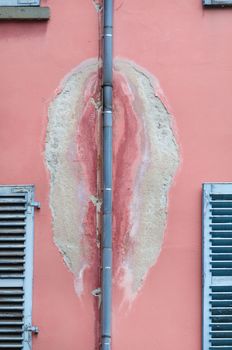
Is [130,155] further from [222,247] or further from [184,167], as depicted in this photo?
[222,247]

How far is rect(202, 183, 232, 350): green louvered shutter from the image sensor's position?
4023 millimetres

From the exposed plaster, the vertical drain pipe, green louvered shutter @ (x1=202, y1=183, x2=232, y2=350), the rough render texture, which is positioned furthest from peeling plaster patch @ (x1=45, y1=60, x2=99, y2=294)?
green louvered shutter @ (x1=202, y1=183, x2=232, y2=350)

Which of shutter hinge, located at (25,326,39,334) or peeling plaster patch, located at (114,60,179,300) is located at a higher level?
peeling plaster patch, located at (114,60,179,300)

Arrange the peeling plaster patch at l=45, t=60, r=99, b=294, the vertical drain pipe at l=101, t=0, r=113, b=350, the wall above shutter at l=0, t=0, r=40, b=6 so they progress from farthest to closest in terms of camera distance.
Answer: the wall above shutter at l=0, t=0, r=40, b=6, the peeling plaster patch at l=45, t=60, r=99, b=294, the vertical drain pipe at l=101, t=0, r=113, b=350

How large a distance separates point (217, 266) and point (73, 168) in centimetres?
114

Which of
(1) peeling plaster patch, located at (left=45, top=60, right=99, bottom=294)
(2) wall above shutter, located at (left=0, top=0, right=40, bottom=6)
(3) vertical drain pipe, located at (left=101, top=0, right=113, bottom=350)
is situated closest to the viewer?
(3) vertical drain pipe, located at (left=101, top=0, right=113, bottom=350)

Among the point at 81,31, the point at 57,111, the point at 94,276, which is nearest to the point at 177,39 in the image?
the point at 81,31

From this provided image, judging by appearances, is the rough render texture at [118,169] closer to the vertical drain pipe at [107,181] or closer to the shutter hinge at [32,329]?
the vertical drain pipe at [107,181]

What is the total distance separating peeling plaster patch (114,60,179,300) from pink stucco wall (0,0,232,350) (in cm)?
6

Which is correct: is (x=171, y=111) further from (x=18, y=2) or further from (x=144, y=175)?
(x=18, y=2)

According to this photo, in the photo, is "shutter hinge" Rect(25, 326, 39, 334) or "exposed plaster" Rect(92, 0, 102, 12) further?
"exposed plaster" Rect(92, 0, 102, 12)

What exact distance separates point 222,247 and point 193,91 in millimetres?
1053

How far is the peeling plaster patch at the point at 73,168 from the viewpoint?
4113 millimetres

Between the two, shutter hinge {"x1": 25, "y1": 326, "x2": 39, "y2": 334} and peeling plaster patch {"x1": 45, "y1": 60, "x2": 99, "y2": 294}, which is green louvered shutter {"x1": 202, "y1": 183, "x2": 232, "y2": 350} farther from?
shutter hinge {"x1": 25, "y1": 326, "x2": 39, "y2": 334}
